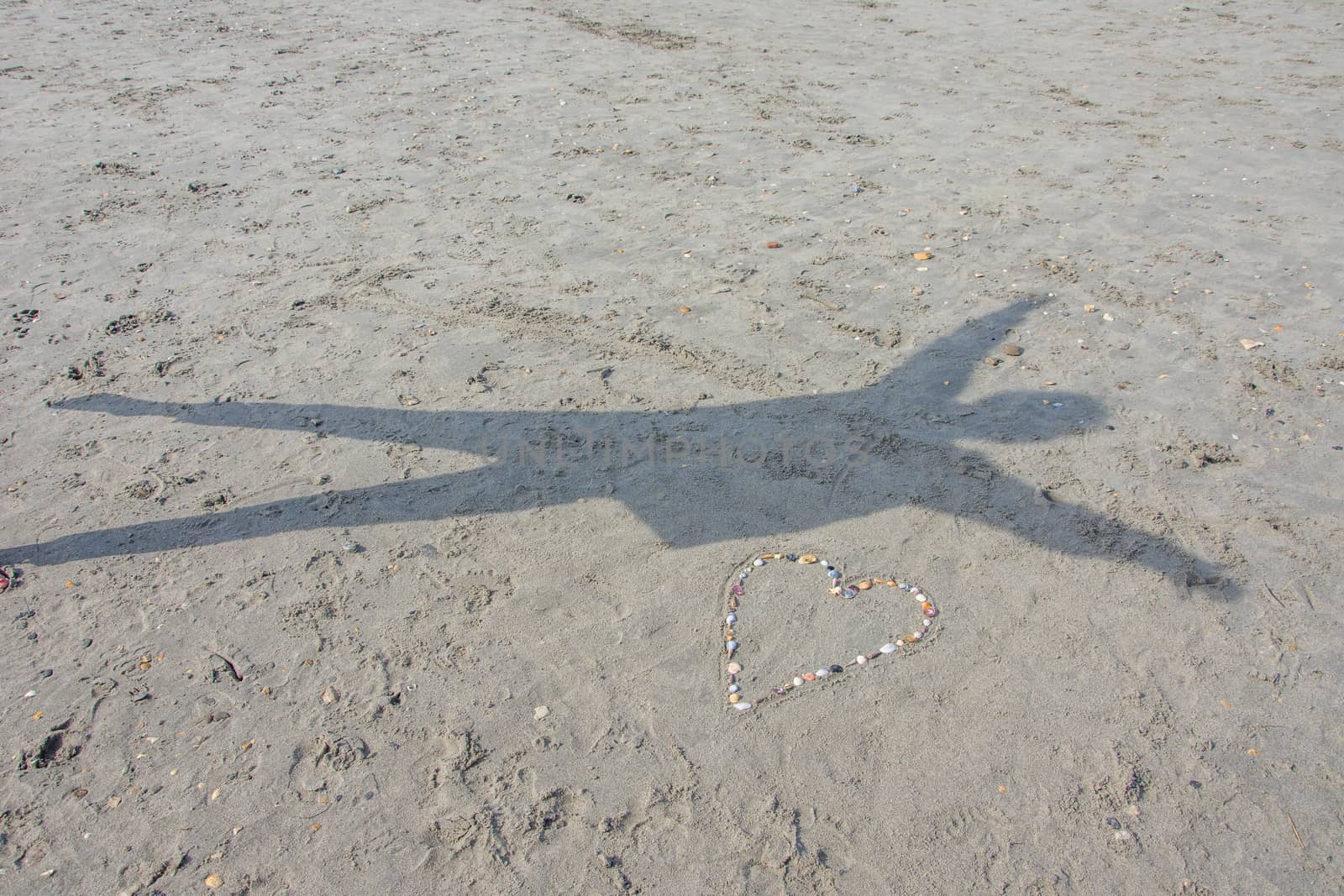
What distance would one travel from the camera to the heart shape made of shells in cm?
315

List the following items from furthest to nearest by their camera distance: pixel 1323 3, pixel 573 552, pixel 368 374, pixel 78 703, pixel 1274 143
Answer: pixel 1323 3
pixel 1274 143
pixel 368 374
pixel 573 552
pixel 78 703

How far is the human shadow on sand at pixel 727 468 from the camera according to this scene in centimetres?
384

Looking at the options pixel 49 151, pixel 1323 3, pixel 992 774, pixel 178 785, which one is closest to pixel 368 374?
pixel 178 785

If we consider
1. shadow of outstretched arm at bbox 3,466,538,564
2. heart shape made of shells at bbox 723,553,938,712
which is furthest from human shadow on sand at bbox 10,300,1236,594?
heart shape made of shells at bbox 723,553,938,712

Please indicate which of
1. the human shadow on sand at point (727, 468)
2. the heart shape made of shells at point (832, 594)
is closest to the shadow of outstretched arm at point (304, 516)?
the human shadow on sand at point (727, 468)

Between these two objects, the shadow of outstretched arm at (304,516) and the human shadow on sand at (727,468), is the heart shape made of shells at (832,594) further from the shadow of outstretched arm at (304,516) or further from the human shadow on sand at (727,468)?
the shadow of outstretched arm at (304,516)

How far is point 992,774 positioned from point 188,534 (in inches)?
134

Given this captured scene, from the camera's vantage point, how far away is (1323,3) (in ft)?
38.8

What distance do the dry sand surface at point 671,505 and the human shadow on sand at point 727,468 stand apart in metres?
0.03

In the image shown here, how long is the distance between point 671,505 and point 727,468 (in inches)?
15.0

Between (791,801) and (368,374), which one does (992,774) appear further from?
(368,374)

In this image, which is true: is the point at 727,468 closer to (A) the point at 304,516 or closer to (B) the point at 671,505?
(B) the point at 671,505

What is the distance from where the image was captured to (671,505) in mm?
3998

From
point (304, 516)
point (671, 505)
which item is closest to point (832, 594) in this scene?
point (671, 505)
